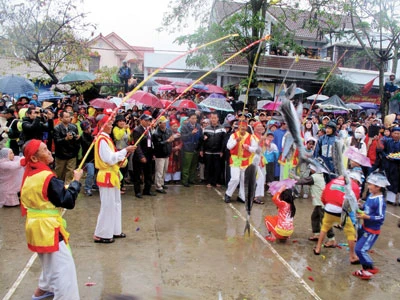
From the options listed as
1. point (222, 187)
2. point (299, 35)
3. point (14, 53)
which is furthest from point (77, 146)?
point (299, 35)

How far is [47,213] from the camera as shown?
359cm

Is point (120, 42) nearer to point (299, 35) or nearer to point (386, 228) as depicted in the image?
point (299, 35)

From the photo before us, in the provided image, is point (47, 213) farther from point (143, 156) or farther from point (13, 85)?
point (13, 85)

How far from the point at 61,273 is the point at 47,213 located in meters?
0.58

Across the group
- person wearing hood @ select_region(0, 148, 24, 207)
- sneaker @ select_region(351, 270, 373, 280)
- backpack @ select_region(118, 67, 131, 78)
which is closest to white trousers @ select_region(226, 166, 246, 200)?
sneaker @ select_region(351, 270, 373, 280)

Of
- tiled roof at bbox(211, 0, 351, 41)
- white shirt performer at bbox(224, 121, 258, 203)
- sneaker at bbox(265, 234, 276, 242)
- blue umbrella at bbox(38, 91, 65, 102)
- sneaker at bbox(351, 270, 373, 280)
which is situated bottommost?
sneaker at bbox(265, 234, 276, 242)

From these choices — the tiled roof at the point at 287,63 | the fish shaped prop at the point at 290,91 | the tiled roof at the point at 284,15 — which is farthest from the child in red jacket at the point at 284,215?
the tiled roof at the point at 287,63

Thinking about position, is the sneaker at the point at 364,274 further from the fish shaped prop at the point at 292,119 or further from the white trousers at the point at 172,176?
the white trousers at the point at 172,176

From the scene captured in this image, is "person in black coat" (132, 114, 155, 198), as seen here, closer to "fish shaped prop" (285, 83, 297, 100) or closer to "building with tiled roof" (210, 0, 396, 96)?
"fish shaped prop" (285, 83, 297, 100)

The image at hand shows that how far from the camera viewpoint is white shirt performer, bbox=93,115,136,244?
5.28 metres

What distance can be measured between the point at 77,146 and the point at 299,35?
1822cm

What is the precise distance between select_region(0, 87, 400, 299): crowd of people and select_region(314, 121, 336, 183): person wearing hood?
2 cm

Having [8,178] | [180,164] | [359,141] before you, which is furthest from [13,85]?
[359,141]

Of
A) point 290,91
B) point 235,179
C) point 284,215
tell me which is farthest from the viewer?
point 235,179
